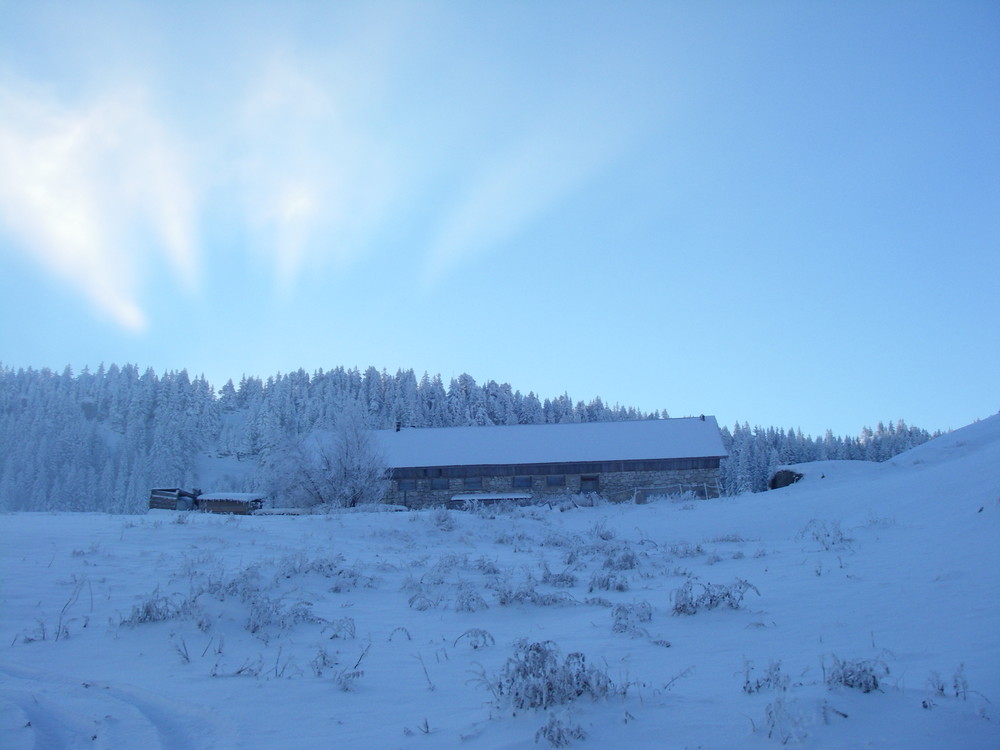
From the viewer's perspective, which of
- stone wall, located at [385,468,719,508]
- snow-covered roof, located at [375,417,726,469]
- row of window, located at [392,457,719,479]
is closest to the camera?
stone wall, located at [385,468,719,508]

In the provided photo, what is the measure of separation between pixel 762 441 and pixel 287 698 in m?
102

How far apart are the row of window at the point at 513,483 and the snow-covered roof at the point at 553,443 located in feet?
3.44

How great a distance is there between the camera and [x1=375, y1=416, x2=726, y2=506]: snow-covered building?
38156 mm

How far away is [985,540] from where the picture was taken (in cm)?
831

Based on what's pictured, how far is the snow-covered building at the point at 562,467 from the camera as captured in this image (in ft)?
125

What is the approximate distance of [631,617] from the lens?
20.5 feet

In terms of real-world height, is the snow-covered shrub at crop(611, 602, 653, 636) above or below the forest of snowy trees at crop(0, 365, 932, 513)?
below

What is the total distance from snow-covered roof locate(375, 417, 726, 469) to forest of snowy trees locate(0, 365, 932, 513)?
32.7m

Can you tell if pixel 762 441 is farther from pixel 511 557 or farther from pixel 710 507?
pixel 511 557

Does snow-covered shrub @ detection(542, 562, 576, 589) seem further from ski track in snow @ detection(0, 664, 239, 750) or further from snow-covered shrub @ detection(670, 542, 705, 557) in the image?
ski track in snow @ detection(0, 664, 239, 750)

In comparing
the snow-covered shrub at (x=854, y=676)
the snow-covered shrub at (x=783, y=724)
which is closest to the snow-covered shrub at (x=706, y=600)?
the snow-covered shrub at (x=854, y=676)

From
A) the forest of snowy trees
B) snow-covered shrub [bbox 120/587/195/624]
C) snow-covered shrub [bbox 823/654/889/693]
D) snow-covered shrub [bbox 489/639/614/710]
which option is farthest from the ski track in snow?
the forest of snowy trees

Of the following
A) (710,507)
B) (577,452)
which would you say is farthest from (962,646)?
(577,452)

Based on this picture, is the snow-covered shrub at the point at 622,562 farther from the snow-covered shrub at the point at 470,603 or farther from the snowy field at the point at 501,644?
the snow-covered shrub at the point at 470,603
